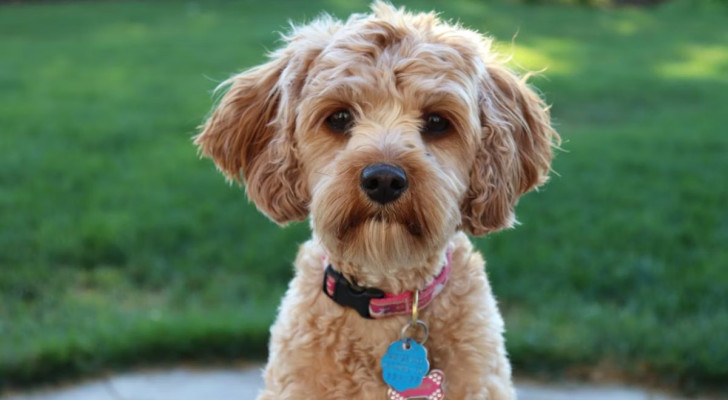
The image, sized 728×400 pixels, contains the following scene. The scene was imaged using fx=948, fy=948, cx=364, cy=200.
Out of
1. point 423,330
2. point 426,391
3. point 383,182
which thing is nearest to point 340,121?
point 383,182

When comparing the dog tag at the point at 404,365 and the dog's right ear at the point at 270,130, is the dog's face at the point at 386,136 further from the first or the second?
the dog tag at the point at 404,365

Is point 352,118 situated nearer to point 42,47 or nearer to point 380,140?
point 380,140

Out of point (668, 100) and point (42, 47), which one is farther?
point (42, 47)

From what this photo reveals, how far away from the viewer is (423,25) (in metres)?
3.13

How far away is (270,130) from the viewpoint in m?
3.25

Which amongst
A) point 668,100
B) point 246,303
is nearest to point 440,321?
point 246,303

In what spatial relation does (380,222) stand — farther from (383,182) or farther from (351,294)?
(351,294)

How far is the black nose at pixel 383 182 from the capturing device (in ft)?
9.04

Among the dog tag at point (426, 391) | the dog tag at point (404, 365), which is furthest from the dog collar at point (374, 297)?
the dog tag at point (426, 391)

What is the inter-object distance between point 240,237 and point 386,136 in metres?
3.45

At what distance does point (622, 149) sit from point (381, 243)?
5836 millimetres

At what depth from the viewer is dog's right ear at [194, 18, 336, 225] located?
123 inches

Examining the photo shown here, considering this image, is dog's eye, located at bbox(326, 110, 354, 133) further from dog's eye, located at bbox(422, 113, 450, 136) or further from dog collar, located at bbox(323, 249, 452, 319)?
dog collar, located at bbox(323, 249, 452, 319)

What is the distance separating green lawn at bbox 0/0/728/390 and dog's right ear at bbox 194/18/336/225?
90 centimetres
